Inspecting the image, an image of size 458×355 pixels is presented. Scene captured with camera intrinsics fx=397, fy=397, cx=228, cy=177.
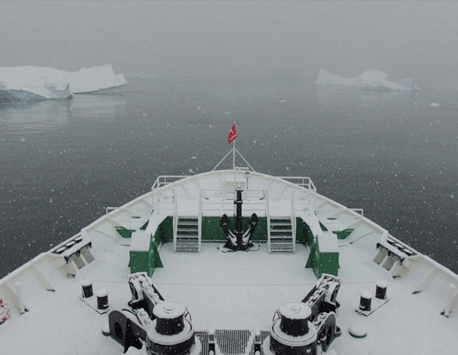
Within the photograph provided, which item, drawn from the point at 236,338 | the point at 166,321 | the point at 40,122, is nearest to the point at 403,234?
the point at 236,338

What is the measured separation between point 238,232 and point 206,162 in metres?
36.4

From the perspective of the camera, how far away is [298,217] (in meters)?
16.1

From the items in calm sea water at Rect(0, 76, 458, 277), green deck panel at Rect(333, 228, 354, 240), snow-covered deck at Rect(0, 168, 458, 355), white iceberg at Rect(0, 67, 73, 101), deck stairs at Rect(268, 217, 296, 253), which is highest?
white iceberg at Rect(0, 67, 73, 101)

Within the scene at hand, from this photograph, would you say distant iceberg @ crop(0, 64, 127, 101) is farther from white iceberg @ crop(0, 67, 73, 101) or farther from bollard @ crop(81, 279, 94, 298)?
bollard @ crop(81, 279, 94, 298)

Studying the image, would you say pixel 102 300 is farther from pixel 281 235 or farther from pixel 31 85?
pixel 31 85

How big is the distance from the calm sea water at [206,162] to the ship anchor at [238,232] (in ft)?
56.4

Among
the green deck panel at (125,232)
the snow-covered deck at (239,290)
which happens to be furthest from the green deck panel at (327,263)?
the green deck panel at (125,232)

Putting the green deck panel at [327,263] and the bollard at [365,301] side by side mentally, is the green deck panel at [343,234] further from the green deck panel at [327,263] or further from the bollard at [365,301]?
the bollard at [365,301]

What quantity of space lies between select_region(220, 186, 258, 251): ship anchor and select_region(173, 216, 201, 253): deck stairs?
1.11 metres

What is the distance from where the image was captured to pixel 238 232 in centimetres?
1569

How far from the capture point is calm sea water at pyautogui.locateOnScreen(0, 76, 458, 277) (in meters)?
32.3

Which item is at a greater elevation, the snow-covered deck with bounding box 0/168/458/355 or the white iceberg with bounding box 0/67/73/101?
the white iceberg with bounding box 0/67/73/101

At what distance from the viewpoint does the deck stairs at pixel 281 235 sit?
15.6m

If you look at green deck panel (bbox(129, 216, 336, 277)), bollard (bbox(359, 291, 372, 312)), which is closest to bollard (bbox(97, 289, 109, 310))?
green deck panel (bbox(129, 216, 336, 277))
